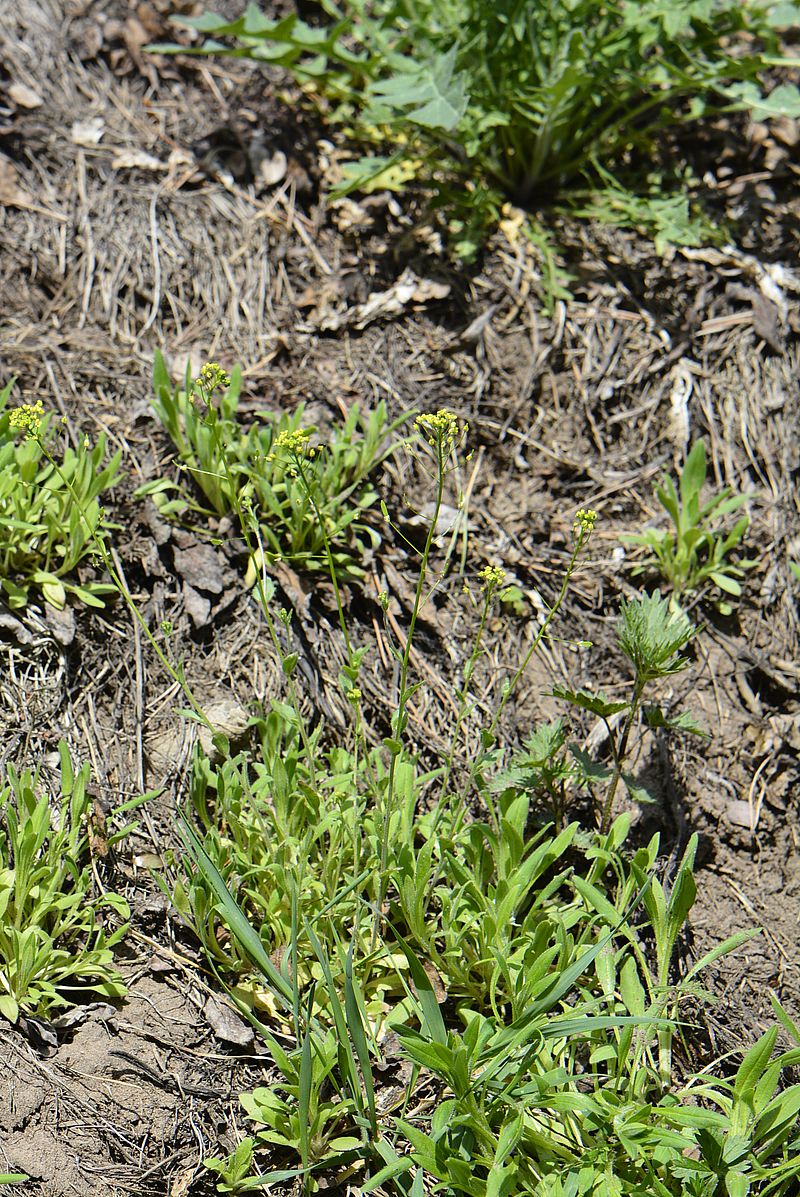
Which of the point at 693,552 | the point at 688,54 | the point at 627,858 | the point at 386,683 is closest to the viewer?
the point at 627,858

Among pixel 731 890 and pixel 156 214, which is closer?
pixel 731 890

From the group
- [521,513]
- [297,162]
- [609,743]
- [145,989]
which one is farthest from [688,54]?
Answer: [145,989]

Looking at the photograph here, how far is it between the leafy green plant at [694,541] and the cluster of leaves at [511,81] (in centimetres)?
98

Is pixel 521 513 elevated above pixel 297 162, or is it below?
below

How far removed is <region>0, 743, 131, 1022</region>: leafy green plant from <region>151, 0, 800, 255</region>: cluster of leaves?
2.27 meters

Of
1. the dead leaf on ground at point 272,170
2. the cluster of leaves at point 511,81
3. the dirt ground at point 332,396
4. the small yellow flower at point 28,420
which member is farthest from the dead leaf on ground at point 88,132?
the small yellow flower at point 28,420

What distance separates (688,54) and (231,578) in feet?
7.88

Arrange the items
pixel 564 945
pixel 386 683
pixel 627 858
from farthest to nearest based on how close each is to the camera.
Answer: pixel 386 683 < pixel 627 858 < pixel 564 945

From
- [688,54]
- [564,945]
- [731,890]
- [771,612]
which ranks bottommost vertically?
[731,890]

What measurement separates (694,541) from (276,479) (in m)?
1.28

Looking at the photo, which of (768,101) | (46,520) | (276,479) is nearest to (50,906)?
(46,520)

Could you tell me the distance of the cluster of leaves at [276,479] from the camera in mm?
2816

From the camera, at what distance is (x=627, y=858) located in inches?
99.9

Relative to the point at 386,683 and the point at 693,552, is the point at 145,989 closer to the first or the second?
the point at 386,683
